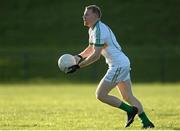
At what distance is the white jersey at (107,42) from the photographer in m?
12.3

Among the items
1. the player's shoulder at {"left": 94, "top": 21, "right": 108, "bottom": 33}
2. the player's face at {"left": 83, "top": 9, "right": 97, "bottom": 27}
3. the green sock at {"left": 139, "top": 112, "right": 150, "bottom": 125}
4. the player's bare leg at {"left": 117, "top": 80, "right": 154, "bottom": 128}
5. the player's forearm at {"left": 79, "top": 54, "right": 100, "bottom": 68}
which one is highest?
the player's face at {"left": 83, "top": 9, "right": 97, "bottom": 27}

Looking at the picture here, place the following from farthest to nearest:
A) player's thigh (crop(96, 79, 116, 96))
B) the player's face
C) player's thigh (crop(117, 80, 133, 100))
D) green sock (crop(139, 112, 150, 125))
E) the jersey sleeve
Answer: player's thigh (crop(117, 80, 133, 100)), green sock (crop(139, 112, 150, 125)), player's thigh (crop(96, 79, 116, 96)), the player's face, the jersey sleeve

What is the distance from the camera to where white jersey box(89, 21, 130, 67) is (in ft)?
40.4

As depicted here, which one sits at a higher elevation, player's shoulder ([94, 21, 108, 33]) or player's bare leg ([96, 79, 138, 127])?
player's shoulder ([94, 21, 108, 33])

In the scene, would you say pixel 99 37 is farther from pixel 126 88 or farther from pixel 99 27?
pixel 126 88

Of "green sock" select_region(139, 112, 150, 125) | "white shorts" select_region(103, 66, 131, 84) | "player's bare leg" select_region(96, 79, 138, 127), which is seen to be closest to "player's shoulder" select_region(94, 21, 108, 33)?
"white shorts" select_region(103, 66, 131, 84)

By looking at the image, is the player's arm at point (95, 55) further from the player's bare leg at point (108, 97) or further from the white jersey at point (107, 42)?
the player's bare leg at point (108, 97)

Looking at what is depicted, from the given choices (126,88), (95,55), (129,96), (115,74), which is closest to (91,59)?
(95,55)

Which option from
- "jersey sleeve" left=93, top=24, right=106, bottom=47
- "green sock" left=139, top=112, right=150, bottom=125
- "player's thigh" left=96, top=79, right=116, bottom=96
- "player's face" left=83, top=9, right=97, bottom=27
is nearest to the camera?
"jersey sleeve" left=93, top=24, right=106, bottom=47

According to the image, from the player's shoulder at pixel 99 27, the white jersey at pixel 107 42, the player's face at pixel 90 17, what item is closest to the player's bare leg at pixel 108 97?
the white jersey at pixel 107 42

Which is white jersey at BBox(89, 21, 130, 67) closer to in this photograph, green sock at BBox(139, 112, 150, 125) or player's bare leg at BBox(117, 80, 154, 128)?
player's bare leg at BBox(117, 80, 154, 128)

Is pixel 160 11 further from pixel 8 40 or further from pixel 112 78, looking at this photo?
pixel 112 78

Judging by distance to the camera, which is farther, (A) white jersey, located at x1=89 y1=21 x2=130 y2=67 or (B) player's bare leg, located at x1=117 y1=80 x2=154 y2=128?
(B) player's bare leg, located at x1=117 y1=80 x2=154 y2=128

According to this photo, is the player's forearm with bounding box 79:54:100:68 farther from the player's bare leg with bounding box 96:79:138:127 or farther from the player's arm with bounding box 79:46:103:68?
the player's bare leg with bounding box 96:79:138:127
